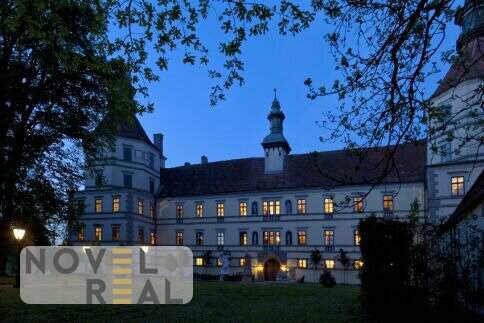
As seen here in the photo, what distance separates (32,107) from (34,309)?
6581 mm

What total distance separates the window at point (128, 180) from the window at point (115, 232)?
4098mm

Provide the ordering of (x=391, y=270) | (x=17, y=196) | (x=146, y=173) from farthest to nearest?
(x=146, y=173) < (x=17, y=196) < (x=391, y=270)

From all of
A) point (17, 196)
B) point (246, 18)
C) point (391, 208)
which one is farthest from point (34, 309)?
point (391, 208)

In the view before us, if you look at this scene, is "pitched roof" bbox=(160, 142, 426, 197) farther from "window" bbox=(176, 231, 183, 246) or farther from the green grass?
the green grass

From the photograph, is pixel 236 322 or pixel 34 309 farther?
pixel 34 309

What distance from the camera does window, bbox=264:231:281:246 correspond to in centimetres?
4528

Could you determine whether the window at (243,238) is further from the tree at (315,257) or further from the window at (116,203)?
the window at (116,203)

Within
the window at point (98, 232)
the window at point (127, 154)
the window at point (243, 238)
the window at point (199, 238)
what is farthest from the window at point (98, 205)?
the window at point (243, 238)

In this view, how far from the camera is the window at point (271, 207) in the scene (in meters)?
45.7

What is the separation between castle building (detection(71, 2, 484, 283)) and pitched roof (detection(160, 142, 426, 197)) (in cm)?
11

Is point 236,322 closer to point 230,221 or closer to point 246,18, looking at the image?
point 246,18

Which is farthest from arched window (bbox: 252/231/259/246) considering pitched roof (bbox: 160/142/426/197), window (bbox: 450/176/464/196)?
window (bbox: 450/176/464/196)

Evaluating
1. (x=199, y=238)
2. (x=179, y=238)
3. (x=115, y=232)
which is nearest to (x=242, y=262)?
(x=199, y=238)

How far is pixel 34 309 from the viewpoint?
49.9 feet
